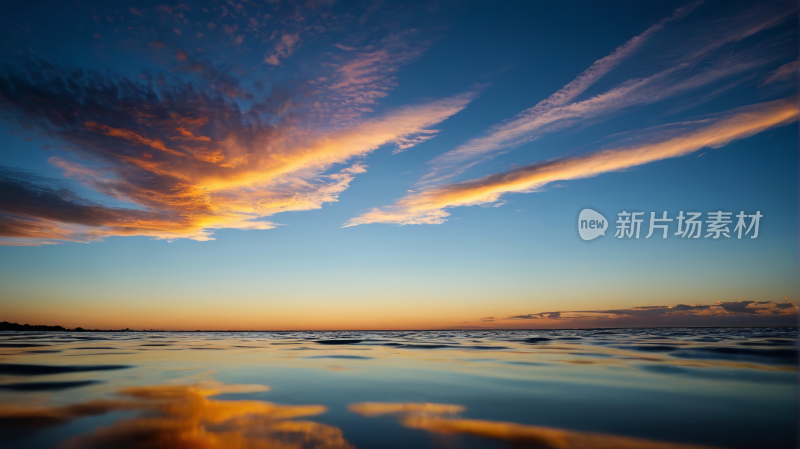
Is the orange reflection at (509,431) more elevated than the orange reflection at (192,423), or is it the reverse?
the orange reflection at (192,423)

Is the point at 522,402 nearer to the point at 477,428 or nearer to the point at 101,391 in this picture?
the point at 477,428

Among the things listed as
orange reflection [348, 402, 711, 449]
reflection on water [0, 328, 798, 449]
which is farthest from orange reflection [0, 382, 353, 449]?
orange reflection [348, 402, 711, 449]

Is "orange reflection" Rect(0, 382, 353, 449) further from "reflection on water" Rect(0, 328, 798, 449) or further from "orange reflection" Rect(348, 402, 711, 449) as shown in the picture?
"orange reflection" Rect(348, 402, 711, 449)

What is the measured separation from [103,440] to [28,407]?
293 cm

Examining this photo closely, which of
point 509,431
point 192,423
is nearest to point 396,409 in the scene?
point 509,431

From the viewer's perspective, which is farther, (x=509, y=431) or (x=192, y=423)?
(x=192, y=423)

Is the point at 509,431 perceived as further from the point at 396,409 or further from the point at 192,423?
the point at 192,423

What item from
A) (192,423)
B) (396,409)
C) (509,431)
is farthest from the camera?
(396,409)

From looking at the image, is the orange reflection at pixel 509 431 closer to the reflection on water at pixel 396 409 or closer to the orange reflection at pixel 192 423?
the reflection on water at pixel 396 409

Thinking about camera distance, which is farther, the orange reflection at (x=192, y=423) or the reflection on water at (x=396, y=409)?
the reflection on water at (x=396, y=409)

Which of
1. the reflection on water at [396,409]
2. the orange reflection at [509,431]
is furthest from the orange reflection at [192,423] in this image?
the orange reflection at [509,431]

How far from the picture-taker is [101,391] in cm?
707

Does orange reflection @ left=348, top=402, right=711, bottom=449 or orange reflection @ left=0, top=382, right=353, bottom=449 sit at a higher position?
orange reflection @ left=0, top=382, right=353, bottom=449

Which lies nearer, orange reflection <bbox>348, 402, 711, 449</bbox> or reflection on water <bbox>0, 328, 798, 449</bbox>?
orange reflection <bbox>348, 402, 711, 449</bbox>
